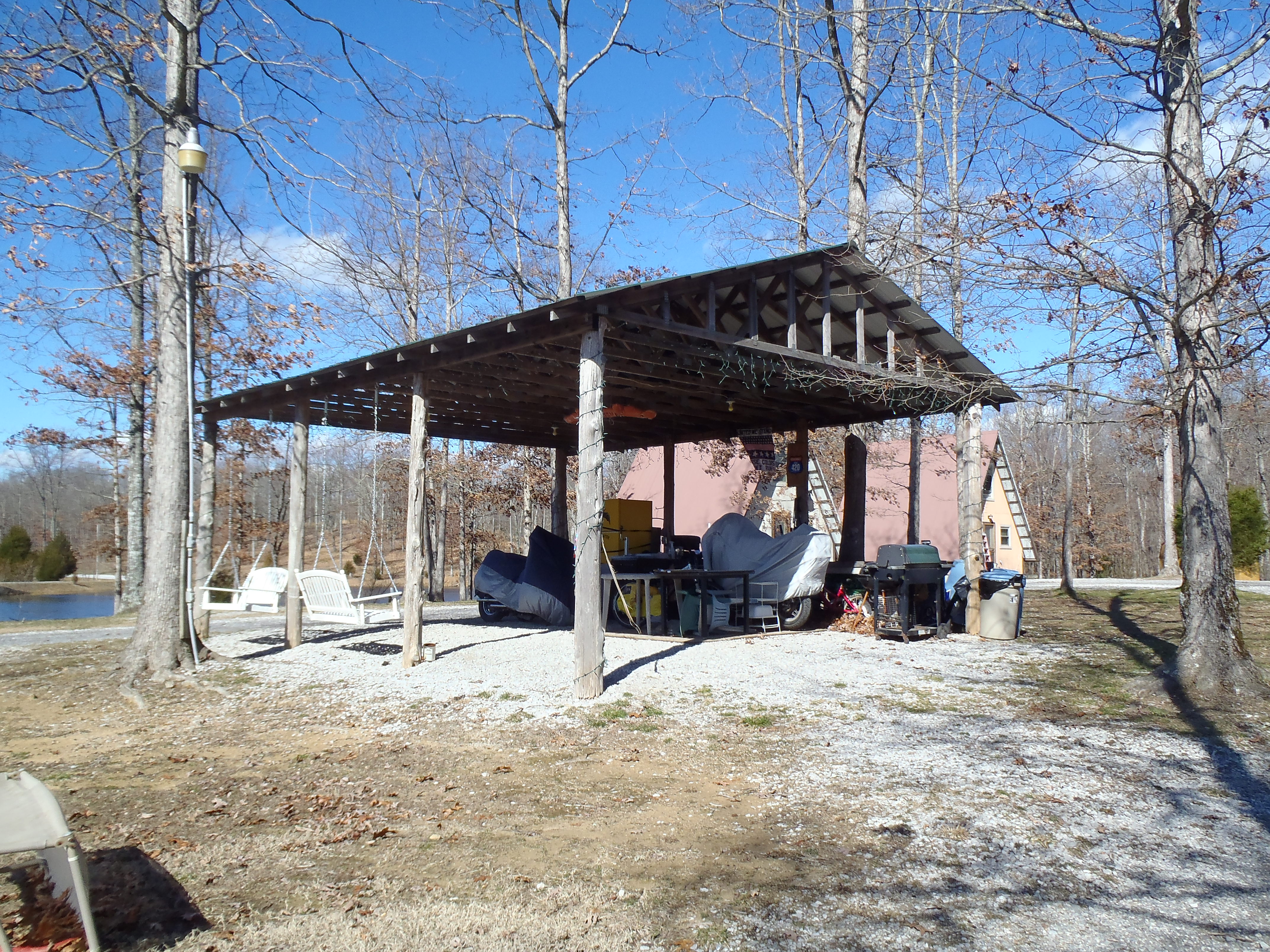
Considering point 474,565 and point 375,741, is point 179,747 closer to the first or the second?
point 375,741

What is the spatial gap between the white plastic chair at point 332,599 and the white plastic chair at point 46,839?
6.33 m

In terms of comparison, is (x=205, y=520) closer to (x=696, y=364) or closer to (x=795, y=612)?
(x=696, y=364)

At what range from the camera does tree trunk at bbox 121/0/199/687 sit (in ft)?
29.3

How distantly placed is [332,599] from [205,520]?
97.6 inches

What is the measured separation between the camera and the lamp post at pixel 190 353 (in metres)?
8.67

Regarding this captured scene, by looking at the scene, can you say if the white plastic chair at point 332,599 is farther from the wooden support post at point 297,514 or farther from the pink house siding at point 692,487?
the pink house siding at point 692,487

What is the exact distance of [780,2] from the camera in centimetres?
1598

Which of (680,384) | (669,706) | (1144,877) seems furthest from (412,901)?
(680,384)

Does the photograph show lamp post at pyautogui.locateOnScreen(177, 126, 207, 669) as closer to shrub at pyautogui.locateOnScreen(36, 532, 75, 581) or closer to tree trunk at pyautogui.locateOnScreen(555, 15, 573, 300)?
tree trunk at pyautogui.locateOnScreen(555, 15, 573, 300)

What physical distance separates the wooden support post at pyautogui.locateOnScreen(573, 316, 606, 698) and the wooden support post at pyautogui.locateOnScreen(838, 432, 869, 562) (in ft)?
20.1

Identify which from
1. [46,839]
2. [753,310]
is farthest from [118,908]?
[753,310]

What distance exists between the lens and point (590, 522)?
7.18 meters

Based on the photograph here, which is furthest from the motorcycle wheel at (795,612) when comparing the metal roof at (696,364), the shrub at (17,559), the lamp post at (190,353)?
the shrub at (17,559)

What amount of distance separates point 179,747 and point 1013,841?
5.68 meters
